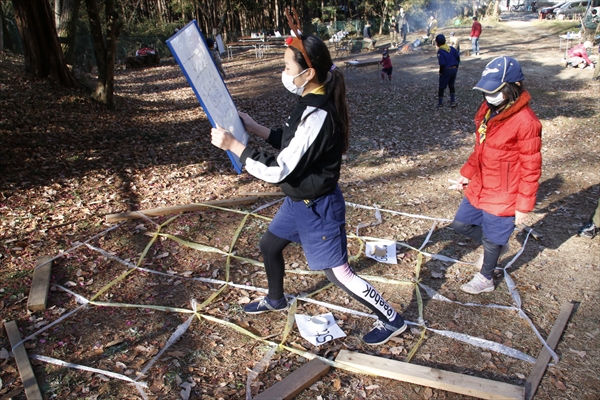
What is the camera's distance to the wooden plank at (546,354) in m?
2.95

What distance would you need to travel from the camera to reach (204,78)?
2748 millimetres

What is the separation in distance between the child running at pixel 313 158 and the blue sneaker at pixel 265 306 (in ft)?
2.53

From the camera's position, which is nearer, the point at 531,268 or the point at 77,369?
the point at 77,369

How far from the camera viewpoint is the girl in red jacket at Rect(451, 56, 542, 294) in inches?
130

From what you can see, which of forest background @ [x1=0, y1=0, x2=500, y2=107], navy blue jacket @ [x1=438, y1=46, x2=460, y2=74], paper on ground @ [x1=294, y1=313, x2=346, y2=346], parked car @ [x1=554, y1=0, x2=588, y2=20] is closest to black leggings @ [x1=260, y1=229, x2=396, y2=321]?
paper on ground @ [x1=294, y1=313, x2=346, y2=346]

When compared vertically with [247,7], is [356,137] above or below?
below

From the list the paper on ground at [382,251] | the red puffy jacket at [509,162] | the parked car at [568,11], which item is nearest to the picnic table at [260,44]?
the paper on ground at [382,251]

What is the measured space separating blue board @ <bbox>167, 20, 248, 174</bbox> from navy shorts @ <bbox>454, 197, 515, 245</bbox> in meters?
2.06

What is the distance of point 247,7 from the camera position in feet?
119

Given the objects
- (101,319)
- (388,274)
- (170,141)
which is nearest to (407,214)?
(388,274)

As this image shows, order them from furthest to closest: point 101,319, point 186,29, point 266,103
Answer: point 266,103, point 101,319, point 186,29

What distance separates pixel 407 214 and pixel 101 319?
142 inches

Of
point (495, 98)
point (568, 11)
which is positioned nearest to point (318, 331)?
point (495, 98)

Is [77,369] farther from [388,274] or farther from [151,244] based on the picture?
[388,274]
